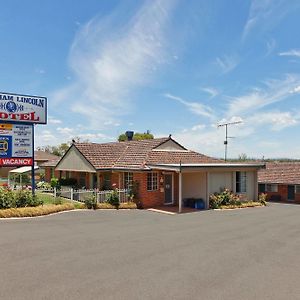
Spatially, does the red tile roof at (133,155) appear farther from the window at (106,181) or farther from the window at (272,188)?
the window at (272,188)

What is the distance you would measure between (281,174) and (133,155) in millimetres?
16589

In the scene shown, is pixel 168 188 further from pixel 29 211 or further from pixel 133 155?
pixel 29 211

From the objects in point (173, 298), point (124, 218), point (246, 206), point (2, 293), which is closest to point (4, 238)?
point (2, 293)

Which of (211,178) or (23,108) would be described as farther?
(211,178)

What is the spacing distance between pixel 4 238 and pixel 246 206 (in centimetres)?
1719

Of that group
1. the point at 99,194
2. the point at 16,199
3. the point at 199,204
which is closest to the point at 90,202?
the point at 99,194

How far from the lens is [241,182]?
84.4 feet

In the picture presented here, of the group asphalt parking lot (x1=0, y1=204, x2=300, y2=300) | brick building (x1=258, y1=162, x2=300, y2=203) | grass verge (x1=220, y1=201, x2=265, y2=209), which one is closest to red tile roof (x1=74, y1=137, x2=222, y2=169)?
grass verge (x1=220, y1=201, x2=265, y2=209)

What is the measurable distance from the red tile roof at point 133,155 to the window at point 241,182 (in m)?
2.34

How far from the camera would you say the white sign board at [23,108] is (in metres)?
18.3

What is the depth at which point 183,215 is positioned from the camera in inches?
752

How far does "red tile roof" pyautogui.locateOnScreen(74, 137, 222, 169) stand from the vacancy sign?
6.03 m

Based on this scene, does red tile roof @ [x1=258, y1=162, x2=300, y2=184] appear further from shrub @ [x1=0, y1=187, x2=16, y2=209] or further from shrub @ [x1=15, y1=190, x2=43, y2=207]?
shrub @ [x1=0, y1=187, x2=16, y2=209]

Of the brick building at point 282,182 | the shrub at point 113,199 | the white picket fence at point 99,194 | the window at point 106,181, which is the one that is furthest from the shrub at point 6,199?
the brick building at point 282,182
